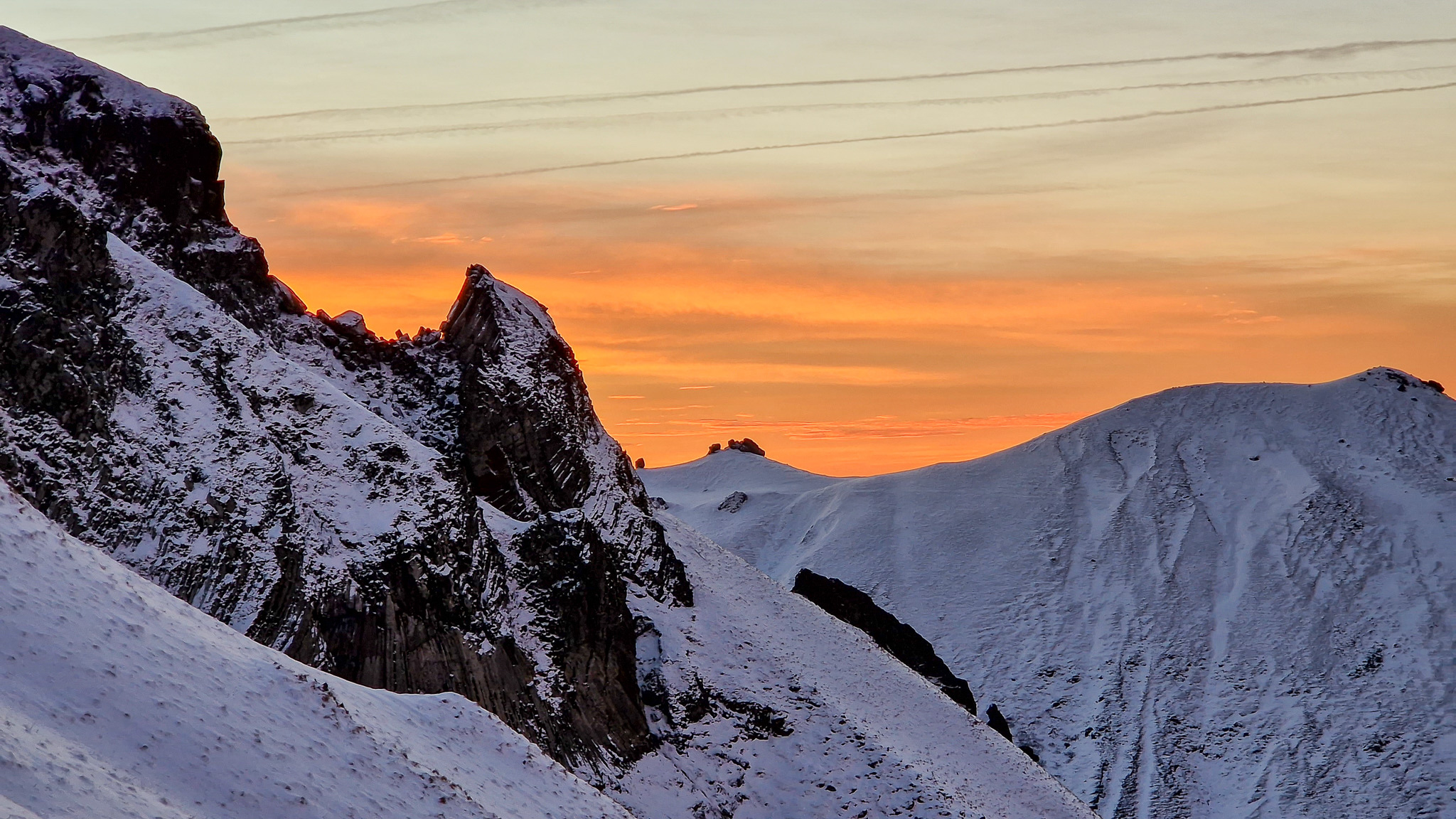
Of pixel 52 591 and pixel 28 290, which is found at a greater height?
pixel 28 290

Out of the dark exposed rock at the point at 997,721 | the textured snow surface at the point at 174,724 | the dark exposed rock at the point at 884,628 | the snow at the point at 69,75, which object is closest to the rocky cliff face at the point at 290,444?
the snow at the point at 69,75

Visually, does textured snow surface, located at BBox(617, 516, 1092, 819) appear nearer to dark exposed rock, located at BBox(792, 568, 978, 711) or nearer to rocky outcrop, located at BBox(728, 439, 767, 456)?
dark exposed rock, located at BBox(792, 568, 978, 711)

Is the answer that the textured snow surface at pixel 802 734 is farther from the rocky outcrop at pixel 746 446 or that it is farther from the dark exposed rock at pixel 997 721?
the rocky outcrop at pixel 746 446

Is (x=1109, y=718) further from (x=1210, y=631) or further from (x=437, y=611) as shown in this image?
(x=437, y=611)

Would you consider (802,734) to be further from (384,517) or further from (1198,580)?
(1198,580)

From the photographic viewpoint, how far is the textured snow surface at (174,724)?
2672 centimetres

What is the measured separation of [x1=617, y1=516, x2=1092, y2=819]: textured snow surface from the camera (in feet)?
188

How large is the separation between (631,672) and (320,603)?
1653 cm

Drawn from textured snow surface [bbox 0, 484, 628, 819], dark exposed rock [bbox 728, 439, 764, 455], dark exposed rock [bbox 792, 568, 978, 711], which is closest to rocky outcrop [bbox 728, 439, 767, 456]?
dark exposed rock [bbox 728, 439, 764, 455]

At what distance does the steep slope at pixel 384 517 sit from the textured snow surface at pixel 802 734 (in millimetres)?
147

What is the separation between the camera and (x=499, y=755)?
126 feet

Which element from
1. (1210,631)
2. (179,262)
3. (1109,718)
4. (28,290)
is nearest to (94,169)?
(179,262)

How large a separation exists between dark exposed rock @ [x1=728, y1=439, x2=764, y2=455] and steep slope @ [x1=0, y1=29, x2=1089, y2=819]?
9478 centimetres

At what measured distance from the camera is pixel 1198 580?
108438 mm
